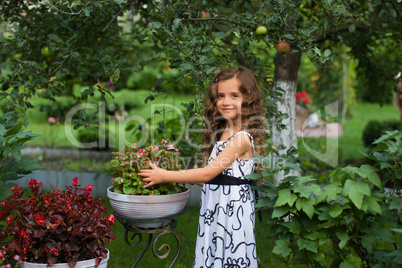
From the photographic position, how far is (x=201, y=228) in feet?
6.45

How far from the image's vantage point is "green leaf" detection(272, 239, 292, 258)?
5.35 feet

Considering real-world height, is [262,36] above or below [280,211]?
above

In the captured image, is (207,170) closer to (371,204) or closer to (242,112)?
(242,112)

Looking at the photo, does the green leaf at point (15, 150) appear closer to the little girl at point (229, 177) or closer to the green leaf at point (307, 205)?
the little girl at point (229, 177)

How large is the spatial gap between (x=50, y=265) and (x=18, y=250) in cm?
16

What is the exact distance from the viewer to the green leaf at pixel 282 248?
1.63 meters

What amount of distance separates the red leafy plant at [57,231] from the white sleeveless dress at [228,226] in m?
0.52

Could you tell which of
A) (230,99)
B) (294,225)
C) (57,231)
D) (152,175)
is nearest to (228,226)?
(294,225)

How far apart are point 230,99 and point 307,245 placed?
853 millimetres

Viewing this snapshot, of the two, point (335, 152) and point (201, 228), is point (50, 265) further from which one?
point (335, 152)

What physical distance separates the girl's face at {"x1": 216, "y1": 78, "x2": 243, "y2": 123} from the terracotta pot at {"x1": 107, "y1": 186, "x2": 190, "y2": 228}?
500 mm

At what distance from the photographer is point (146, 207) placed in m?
1.80

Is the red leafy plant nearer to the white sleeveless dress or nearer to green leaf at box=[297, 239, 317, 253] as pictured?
the white sleeveless dress

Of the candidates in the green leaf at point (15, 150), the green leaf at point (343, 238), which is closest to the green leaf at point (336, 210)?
the green leaf at point (343, 238)
